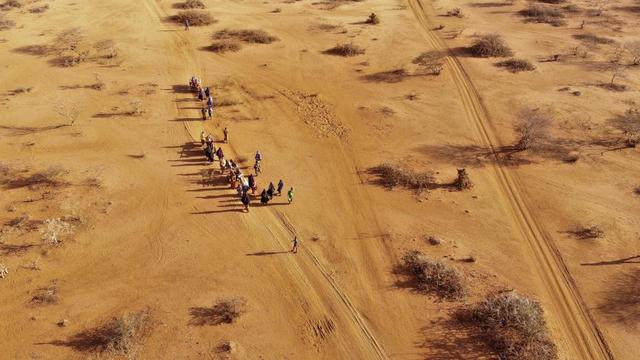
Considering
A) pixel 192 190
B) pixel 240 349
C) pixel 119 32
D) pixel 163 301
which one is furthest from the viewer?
pixel 119 32

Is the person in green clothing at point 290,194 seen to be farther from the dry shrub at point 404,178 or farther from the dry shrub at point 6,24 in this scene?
the dry shrub at point 6,24

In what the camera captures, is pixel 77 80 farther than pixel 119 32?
No

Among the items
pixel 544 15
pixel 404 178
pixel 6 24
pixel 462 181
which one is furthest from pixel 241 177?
pixel 544 15

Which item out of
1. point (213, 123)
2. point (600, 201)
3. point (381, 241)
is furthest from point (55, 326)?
point (600, 201)

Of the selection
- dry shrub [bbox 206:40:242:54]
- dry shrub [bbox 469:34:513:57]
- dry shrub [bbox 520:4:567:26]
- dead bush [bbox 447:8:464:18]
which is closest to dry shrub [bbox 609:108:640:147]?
dry shrub [bbox 469:34:513:57]

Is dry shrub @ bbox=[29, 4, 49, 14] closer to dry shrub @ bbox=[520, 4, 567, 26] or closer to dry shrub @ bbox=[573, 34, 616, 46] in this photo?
dry shrub @ bbox=[520, 4, 567, 26]

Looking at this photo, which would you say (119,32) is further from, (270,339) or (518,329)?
(518,329)
